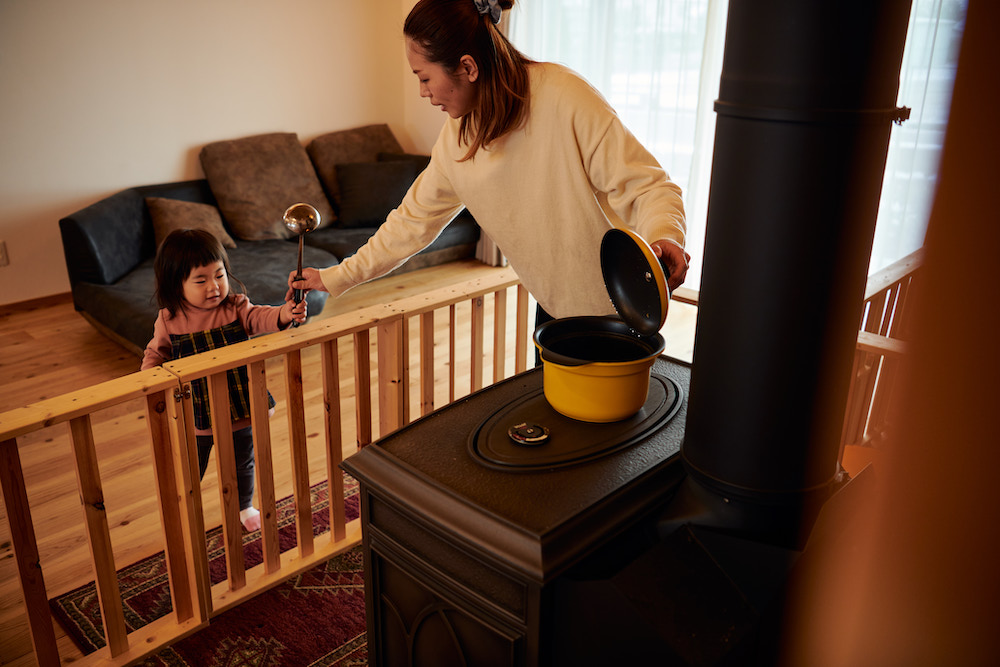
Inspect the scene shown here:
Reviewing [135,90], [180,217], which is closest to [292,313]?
[180,217]

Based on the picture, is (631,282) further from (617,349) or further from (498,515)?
(498,515)

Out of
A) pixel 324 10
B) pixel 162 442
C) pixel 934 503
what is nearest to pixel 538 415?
pixel 162 442

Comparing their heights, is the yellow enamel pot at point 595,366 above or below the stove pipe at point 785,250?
below

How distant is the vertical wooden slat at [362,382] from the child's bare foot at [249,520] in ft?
1.51

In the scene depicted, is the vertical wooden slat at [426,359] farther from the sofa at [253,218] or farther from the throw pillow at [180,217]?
the throw pillow at [180,217]

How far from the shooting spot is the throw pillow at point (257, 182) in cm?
426

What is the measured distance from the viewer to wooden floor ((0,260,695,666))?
6.42 ft

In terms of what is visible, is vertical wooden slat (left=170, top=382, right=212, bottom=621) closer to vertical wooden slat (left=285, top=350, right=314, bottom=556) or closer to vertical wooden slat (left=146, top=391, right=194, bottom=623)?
vertical wooden slat (left=146, top=391, right=194, bottom=623)

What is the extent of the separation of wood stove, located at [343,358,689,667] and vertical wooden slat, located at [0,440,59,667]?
584 mm

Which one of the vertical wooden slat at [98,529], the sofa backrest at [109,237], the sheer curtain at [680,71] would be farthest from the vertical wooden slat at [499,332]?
the sofa backrest at [109,237]

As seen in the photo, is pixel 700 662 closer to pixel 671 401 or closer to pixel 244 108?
pixel 671 401

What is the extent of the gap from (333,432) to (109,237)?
233cm

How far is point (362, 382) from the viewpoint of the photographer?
192cm

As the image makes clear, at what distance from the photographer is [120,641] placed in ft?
5.22
